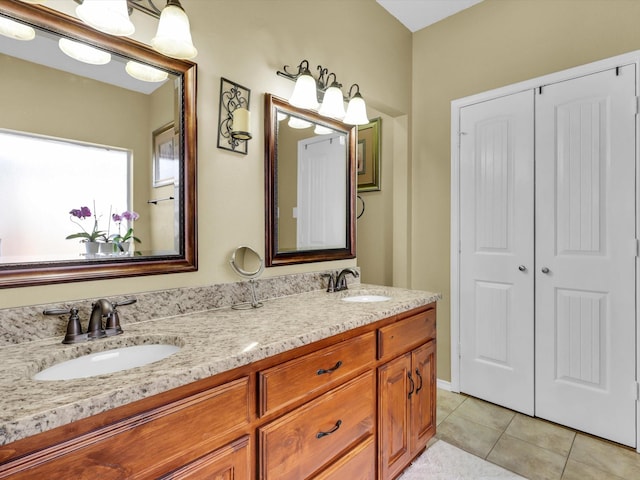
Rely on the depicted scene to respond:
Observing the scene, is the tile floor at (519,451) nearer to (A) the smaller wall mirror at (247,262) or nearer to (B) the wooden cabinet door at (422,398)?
(B) the wooden cabinet door at (422,398)

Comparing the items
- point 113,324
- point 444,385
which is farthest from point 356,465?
point 444,385

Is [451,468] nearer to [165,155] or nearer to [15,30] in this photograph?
[165,155]

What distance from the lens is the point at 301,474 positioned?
1.11 metres

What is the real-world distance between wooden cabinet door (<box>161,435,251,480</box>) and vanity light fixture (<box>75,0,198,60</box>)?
50.3 inches

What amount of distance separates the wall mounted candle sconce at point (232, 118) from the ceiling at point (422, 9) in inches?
59.7

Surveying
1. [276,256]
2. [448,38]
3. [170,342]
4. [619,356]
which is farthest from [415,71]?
[170,342]

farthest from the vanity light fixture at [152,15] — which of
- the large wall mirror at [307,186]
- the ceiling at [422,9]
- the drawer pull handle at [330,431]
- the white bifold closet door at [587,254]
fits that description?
the white bifold closet door at [587,254]

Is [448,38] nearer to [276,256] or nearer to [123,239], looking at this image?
[276,256]

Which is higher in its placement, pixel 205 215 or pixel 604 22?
pixel 604 22

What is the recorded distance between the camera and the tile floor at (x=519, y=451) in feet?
5.65

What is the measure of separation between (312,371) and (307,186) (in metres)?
1.10

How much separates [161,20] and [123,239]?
2.58ft

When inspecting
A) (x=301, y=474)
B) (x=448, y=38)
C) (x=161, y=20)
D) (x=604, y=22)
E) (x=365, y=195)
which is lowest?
(x=301, y=474)

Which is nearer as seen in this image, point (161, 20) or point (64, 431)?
point (64, 431)
